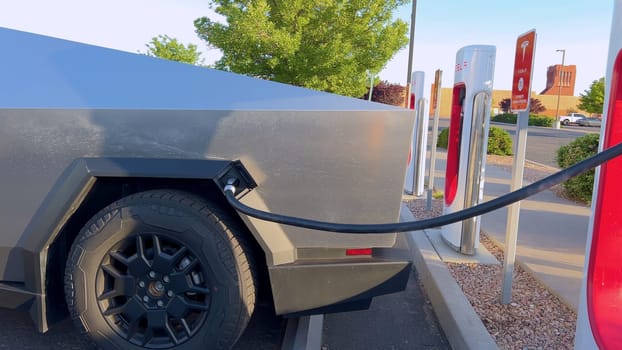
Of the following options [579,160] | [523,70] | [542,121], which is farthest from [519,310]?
[542,121]

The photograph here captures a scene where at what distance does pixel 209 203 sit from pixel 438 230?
383 centimetres

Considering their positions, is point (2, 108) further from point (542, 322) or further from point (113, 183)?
point (542, 322)

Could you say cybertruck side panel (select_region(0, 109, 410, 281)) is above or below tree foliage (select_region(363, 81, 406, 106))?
below

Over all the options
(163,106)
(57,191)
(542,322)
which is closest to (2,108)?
(57,191)

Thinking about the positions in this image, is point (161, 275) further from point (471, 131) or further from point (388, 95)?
point (388, 95)

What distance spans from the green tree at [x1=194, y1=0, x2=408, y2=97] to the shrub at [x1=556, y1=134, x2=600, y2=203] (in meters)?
4.61

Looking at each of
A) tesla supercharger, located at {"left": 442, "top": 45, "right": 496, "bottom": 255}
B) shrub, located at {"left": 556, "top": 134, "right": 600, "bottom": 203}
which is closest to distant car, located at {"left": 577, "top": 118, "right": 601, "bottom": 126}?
shrub, located at {"left": 556, "top": 134, "right": 600, "bottom": 203}

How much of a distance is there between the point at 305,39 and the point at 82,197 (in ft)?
27.7

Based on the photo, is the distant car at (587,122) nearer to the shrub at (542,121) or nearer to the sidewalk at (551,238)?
the shrub at (542,121)

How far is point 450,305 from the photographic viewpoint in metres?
3.42

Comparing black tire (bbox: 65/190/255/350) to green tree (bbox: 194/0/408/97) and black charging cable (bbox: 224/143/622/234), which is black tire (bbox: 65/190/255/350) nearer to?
black charging cable (bbox: 224/143/622/234)

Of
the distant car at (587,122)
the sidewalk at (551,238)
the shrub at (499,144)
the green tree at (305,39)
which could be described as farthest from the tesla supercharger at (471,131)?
the distant car at (587,122)

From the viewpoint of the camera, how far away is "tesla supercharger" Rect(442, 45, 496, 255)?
4.64m

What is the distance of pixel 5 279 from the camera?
2.66 meters
